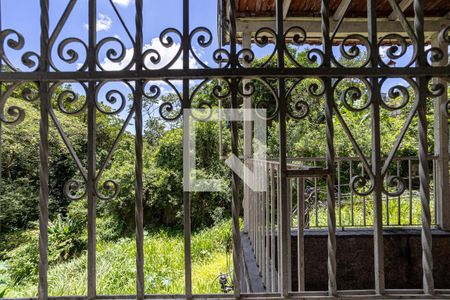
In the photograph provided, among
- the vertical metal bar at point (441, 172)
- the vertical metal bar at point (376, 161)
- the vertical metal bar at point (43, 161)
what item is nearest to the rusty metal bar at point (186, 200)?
the vertical metal bar at point (43, 161)

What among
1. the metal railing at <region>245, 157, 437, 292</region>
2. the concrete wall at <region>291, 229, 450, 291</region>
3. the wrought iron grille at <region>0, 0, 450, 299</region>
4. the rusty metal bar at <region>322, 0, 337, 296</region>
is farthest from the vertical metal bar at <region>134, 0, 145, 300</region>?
the concrete wall at <region>291, 229, 450, 291</region>

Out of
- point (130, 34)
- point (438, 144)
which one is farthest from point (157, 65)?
point (438, 144)

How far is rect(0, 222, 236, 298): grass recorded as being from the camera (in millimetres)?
4535

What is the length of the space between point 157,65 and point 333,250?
75 centimetres

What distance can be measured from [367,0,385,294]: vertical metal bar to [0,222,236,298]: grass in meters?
3.36

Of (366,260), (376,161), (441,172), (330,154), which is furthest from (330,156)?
(441,172)

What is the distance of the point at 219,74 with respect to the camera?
833 mm

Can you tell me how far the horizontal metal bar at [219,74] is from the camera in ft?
2.71

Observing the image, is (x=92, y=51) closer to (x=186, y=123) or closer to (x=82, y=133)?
(x=186, y=123)

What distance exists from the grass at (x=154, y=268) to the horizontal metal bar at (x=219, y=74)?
3593 millimetres

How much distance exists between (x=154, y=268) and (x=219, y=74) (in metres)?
5.06

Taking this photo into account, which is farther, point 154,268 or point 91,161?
point 154,268

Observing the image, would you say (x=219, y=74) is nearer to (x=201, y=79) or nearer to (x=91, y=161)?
(x=201, y=79)

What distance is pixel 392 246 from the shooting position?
2.68 metres
